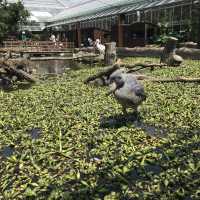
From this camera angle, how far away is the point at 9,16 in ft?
122

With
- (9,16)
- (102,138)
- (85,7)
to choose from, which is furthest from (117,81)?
(85,7)

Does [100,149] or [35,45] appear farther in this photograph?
[35,45]

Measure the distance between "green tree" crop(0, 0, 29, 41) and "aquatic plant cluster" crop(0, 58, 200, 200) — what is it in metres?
28.9

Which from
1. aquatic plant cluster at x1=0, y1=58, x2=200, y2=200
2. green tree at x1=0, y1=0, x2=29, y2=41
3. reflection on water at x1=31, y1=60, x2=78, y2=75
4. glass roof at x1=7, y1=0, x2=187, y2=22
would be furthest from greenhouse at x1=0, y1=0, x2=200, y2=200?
green tree at x1=0, y1=0, x2=29, y2=41

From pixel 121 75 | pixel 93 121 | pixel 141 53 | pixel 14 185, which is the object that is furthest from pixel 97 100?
pixel 141 53

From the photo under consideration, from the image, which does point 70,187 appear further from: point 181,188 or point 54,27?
point 54,27

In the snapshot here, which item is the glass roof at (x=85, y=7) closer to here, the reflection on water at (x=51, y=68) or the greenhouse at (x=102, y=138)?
the reflection on water at (x=51, y=68)

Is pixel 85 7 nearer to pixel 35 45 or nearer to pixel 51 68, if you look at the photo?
pixel 35 45

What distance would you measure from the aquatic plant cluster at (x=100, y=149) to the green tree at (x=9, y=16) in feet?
94.7

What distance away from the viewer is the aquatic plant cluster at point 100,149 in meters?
4.41

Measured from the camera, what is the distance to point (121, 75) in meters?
6.52

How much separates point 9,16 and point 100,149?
33.9 m

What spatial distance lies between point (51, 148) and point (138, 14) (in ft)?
93.7

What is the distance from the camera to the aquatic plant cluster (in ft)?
14.5
